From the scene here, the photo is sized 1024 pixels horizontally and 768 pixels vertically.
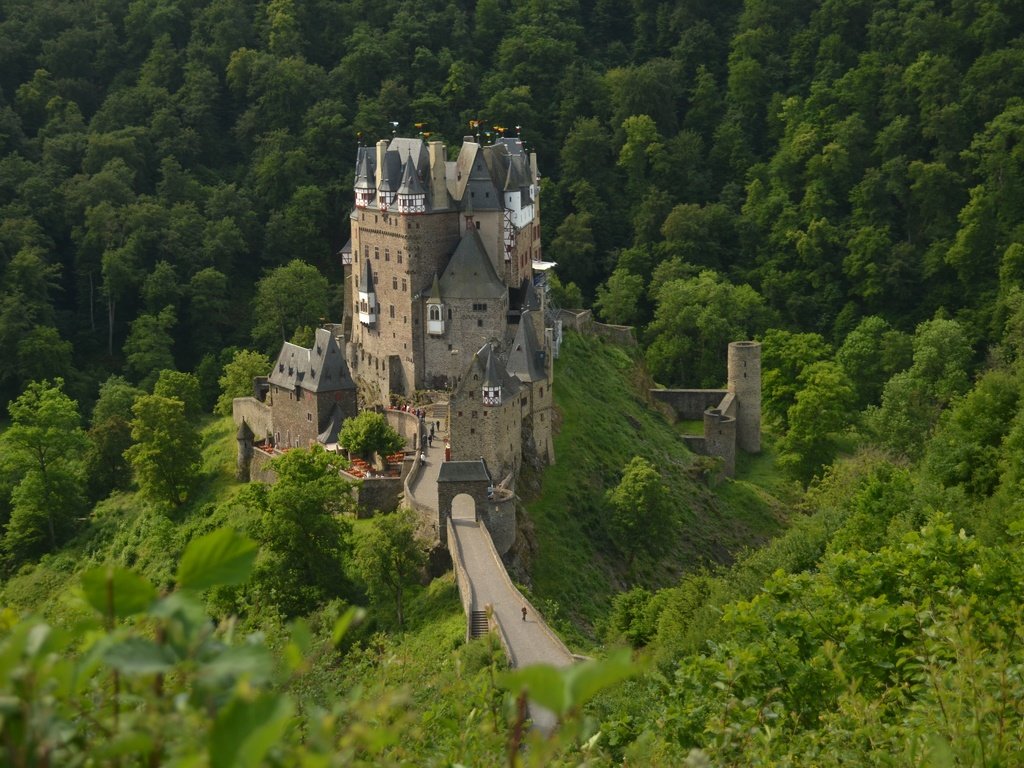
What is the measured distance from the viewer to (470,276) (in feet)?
185

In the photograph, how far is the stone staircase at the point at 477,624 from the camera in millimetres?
42469

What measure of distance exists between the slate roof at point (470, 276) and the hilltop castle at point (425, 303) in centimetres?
4

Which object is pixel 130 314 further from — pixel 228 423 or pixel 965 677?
pixel 965 677

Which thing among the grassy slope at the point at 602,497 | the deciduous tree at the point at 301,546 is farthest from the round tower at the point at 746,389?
the deciduous tree at the point at 301,546

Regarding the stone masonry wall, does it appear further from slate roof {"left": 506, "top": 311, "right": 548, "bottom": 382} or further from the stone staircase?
the stone staircase

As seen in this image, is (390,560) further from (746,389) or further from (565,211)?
(565,211)

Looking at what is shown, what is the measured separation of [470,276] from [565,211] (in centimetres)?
3599

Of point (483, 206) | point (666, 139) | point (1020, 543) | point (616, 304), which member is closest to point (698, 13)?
point (666, 139)

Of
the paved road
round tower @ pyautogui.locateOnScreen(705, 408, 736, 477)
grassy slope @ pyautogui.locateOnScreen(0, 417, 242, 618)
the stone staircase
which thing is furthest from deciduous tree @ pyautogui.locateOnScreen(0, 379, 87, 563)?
round tower @ pyautogui.locateOnScreen(705, 408, 736, 477)

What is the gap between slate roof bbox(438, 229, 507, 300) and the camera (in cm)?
5619

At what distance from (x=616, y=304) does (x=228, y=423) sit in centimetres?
2575

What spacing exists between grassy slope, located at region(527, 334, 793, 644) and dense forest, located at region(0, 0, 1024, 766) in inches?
43.6

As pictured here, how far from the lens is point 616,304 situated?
82.4 m

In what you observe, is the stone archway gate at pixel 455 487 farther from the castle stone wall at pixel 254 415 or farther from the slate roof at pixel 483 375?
the castle stone wall at pixel 254 415
